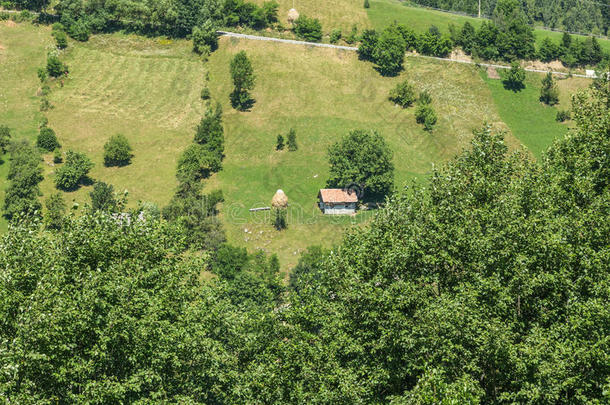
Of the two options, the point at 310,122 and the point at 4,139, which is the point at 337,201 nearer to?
the point at 310,122

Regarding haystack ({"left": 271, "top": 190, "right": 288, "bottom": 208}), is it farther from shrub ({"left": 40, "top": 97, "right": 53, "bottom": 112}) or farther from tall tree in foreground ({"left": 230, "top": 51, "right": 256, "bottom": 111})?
shrub ({"left": 40, "top": 97, "right": 53, "bottom": 112})

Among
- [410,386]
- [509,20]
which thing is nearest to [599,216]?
[410,386]

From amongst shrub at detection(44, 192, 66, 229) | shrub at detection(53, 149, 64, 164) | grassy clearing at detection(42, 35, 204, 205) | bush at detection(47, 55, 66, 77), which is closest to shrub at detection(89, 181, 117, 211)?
shrub at detection(44, 192, 66, 229)

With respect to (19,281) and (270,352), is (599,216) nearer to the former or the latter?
(270,352)

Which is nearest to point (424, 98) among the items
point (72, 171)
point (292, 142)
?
point (292, 142)

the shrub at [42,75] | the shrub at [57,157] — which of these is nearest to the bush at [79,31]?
the shrub at [42,75]

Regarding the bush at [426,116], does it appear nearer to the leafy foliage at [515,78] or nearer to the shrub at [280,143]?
the leafy foliage at [515,78]
